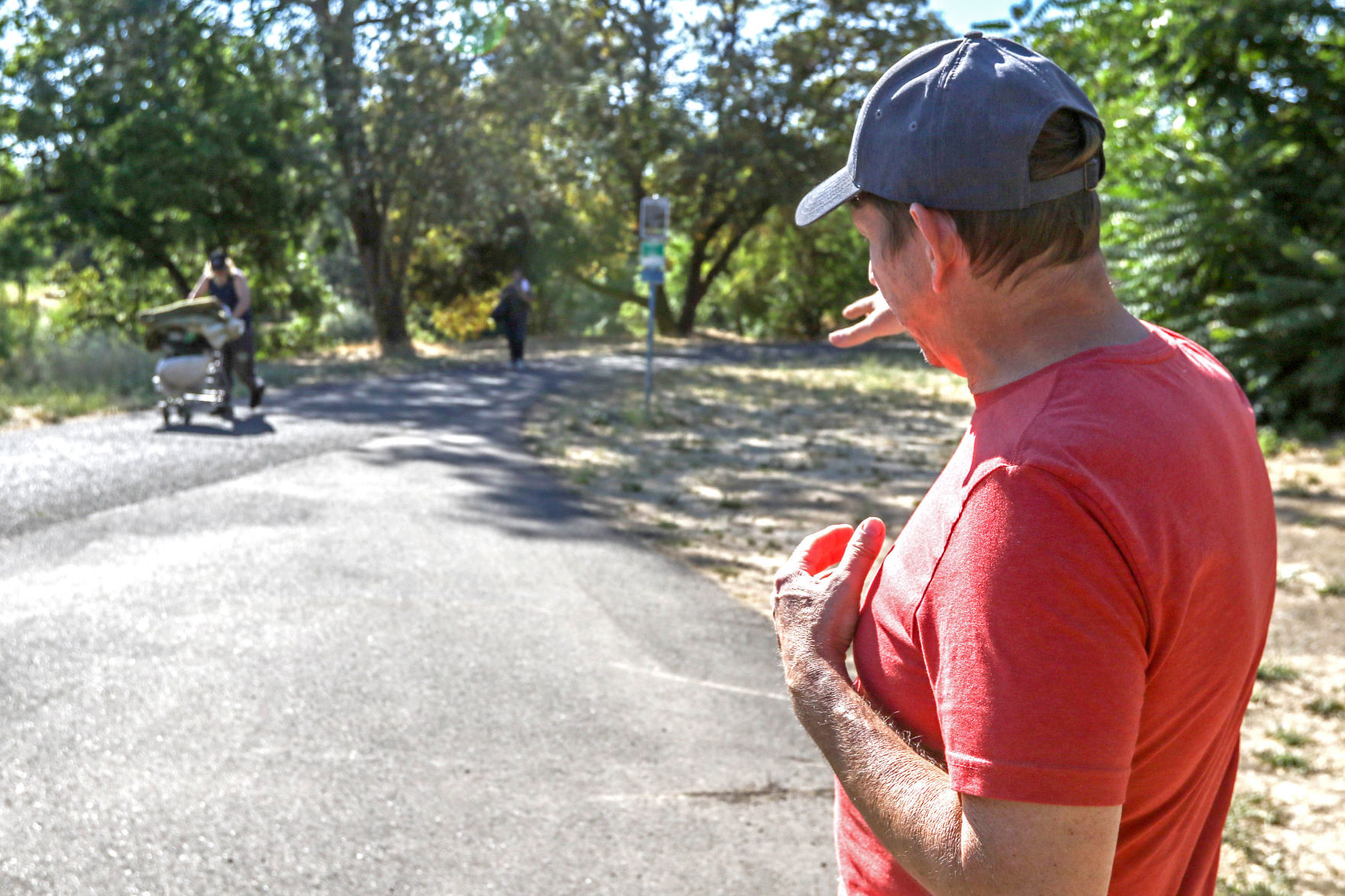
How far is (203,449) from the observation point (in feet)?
36.7

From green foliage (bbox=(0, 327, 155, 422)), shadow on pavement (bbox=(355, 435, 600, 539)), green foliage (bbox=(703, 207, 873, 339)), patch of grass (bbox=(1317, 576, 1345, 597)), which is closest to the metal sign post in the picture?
shadow on pavement (bbox=(355, 435, 600, 539))

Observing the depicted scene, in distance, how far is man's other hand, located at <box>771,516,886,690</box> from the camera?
57.7 inches

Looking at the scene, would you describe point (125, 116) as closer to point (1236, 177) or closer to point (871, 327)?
point (1236, 177)

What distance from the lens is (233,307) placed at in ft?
46.8

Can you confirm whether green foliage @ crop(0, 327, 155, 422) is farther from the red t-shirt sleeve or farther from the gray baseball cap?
the red t-shirt sleeve

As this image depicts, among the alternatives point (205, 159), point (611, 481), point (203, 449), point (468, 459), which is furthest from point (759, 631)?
point (205, 159)

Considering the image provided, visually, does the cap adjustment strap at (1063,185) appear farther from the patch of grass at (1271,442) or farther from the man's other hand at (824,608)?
the patch of grass at (1271,442)

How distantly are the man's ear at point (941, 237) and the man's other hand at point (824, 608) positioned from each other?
1.00 ft

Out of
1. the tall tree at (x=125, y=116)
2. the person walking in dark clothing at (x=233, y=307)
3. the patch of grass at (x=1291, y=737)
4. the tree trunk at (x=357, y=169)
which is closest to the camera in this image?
the patch of grass at (x=1291, y=737)

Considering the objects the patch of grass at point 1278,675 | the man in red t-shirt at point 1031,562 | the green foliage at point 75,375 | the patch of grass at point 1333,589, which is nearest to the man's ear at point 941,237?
the man in red t-shirt at point 1031,562

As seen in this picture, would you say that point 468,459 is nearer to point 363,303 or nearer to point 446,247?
point 446,247

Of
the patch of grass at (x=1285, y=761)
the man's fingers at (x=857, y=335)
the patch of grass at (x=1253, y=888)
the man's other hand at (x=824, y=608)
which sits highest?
the man's fingers at (x=857, y=335)

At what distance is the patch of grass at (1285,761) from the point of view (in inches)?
176

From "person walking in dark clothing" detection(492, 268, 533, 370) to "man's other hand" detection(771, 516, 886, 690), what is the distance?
2284 centimetres
